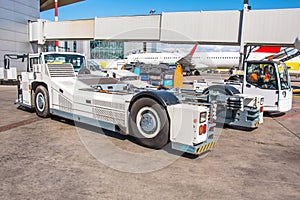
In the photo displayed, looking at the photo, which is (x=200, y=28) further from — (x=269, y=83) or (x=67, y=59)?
(x=67, y=59)

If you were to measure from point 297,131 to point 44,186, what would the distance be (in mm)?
6387

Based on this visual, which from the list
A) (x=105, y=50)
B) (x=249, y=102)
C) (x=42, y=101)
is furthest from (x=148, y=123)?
(x=105, y=50)

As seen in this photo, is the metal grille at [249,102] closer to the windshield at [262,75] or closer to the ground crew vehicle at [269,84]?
the ground crew vehicle at [269,84]

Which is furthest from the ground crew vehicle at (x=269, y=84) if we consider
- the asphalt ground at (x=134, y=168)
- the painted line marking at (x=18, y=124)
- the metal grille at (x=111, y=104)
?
the painted line marking at (x=18, y=124)

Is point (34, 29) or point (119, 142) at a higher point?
point (34, 29)

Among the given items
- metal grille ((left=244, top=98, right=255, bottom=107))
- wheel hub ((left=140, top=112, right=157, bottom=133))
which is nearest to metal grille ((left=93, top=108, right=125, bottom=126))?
wheel hub ((left=140, top=112, right=157, bottom=133))

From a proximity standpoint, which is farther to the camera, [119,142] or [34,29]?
[34,29]

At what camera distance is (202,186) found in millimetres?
3553

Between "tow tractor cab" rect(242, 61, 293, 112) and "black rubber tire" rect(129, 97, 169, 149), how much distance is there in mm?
4966

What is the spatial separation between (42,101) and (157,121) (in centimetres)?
409

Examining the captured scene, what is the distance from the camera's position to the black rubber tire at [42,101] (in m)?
7.04

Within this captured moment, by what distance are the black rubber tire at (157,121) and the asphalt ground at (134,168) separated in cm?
19

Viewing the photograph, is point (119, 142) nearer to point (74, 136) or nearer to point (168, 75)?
point (74, 136)

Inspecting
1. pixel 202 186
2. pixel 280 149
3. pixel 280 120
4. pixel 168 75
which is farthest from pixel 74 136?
pixel 168 75
